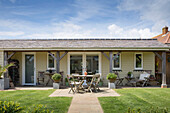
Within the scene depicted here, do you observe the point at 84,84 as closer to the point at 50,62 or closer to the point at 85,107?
the point at 85,107

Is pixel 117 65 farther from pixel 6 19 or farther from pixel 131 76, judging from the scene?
pixel 6 19

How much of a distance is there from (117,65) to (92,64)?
1890mm

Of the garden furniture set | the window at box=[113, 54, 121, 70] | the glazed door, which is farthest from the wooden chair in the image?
the window at box=[113, 54, 121, 70]

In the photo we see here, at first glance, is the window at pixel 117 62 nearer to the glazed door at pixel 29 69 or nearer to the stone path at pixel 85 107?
the stone path at pixel 85 107

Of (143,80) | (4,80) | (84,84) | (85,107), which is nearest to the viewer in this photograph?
(85,107)

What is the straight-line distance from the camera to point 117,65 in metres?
10.3

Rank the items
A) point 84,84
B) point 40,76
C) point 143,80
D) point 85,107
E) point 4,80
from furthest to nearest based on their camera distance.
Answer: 1. point 40,76
2. point 143,80
3. point 4,80
4. point 84,84
5. point 85,107

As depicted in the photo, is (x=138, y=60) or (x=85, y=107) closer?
(x=85, y=107)

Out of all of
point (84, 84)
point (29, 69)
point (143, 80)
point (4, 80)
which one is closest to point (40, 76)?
point (29, 69)

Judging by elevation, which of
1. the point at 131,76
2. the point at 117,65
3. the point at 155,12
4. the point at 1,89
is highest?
the point at 155,12

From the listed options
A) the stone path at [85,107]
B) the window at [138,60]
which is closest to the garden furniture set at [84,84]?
the stone path at [85,107]

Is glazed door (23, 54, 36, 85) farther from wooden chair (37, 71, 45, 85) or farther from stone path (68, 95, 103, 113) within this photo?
stone path (68, 95, 103, 113)

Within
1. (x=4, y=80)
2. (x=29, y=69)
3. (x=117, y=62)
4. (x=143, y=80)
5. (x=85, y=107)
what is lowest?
(x=85, y=107)

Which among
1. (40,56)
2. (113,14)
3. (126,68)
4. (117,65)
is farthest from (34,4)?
(126,68)
